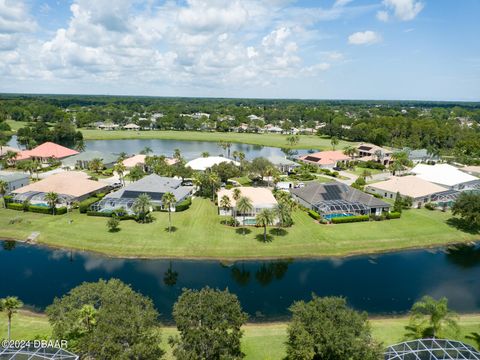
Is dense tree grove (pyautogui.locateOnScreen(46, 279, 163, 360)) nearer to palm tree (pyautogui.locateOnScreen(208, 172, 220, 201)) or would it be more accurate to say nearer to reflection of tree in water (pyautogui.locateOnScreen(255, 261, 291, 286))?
reflection of tree in water (pyautogui.locateOnScreen(255, 261, 291, 286))

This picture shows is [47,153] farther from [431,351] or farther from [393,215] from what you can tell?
[431,351]

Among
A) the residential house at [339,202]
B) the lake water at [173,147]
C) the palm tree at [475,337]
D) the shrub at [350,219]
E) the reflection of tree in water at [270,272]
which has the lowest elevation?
the reflection of tree in water at [270,272]

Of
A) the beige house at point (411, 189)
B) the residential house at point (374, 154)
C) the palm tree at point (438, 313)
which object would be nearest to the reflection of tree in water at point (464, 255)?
the beige house at point (411, 189)

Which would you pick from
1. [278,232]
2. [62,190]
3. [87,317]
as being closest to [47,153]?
[62,190]

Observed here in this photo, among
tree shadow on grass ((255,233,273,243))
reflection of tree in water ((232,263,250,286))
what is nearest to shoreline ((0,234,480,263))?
reflection of tree in water ((232,263,250,286))

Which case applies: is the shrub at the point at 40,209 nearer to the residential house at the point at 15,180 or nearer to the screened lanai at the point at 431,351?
the residential house at the point at 15,180

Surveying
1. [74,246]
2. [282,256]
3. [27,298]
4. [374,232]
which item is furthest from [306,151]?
[27,298]
